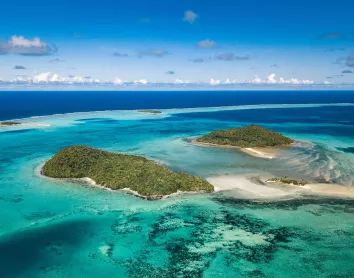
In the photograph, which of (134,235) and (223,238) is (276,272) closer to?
(223,238)

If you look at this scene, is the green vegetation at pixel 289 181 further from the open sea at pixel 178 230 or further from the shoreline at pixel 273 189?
the open sea at pixel 178 230

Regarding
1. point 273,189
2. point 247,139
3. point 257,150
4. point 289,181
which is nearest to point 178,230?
point 273,189

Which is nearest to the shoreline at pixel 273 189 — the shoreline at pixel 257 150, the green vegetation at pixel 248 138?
the shoreline at pixel 257 150

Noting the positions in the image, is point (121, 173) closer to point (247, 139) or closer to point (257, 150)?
point (257, 150)

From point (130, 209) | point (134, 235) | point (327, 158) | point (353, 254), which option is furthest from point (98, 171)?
point (327, 158)

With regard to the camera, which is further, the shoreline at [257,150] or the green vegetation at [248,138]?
the green vegetation at [248,138]

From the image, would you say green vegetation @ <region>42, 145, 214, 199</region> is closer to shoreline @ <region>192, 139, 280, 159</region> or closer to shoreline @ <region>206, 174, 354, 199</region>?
shoreline @ <region>206, 174, 354, 199</region>
